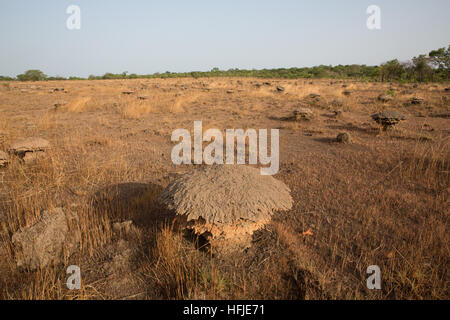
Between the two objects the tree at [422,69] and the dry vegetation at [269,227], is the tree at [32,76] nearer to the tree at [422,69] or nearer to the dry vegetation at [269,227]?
the dry vegetation at [269,227]

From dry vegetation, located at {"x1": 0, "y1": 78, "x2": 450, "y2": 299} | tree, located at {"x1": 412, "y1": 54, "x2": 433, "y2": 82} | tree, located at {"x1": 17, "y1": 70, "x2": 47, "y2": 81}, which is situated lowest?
dry vegetation, located at {"x1": 0, "y1": 78, "x2": 450, "y2": 299}

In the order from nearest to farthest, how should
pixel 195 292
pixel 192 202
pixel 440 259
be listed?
pixel 195 292 → pixel 192 202 → pixel 440 259

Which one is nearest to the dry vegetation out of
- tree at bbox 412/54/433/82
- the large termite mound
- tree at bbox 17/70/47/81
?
the large termite mound

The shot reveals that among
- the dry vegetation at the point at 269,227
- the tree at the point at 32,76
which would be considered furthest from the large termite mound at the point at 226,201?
the tree at the point at 32,76

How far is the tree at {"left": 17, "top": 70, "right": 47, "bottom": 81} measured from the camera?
3391 cm

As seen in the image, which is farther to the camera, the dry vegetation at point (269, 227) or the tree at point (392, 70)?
the tree at point (392, 70)

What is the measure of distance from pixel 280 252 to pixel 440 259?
5.04 feet

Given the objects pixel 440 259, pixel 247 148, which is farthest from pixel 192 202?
pixel 247 148

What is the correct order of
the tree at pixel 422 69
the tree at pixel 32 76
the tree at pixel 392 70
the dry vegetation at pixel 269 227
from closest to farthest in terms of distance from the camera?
the dry vegetation at pixel 269 227 → the tree at pixel 422 69 → the tree at pixel 392 70 → the tree at pixel 32 76

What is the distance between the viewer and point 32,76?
1356 inches

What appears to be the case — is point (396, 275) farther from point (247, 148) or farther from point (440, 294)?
point (247, 148)

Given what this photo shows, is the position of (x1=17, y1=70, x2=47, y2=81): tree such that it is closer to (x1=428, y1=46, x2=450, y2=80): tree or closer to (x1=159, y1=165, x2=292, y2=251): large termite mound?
(x1=159, y1=165, x2=292, y2=251): large termite mound

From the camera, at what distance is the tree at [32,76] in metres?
33.9

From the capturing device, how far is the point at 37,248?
2.09 m
